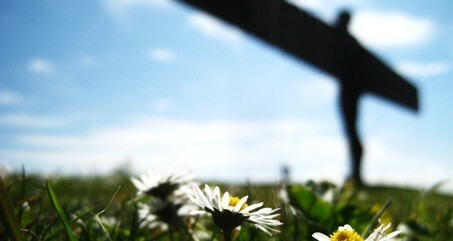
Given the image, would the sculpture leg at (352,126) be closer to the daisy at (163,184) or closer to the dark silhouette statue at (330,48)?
the dark silhouette statue at (330,48)

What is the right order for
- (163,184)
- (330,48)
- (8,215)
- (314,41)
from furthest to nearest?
(330,48), (314,41), (163,184), (8,215)

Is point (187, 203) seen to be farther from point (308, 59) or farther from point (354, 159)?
point (354, 159)

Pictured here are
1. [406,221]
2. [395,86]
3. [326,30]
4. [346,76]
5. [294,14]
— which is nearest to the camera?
[406,221]

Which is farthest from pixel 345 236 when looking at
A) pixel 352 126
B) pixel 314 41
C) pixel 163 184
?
pixel 352 126

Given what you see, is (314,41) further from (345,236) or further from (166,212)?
(345,236)

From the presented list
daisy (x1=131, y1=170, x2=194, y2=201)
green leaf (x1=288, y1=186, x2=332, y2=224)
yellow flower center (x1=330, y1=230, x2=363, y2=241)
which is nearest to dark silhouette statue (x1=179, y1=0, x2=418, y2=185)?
green leaf (x1=288, y1=186, x2=332, y2=224)

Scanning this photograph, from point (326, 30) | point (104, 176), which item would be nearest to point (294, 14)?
point (326, 30)
